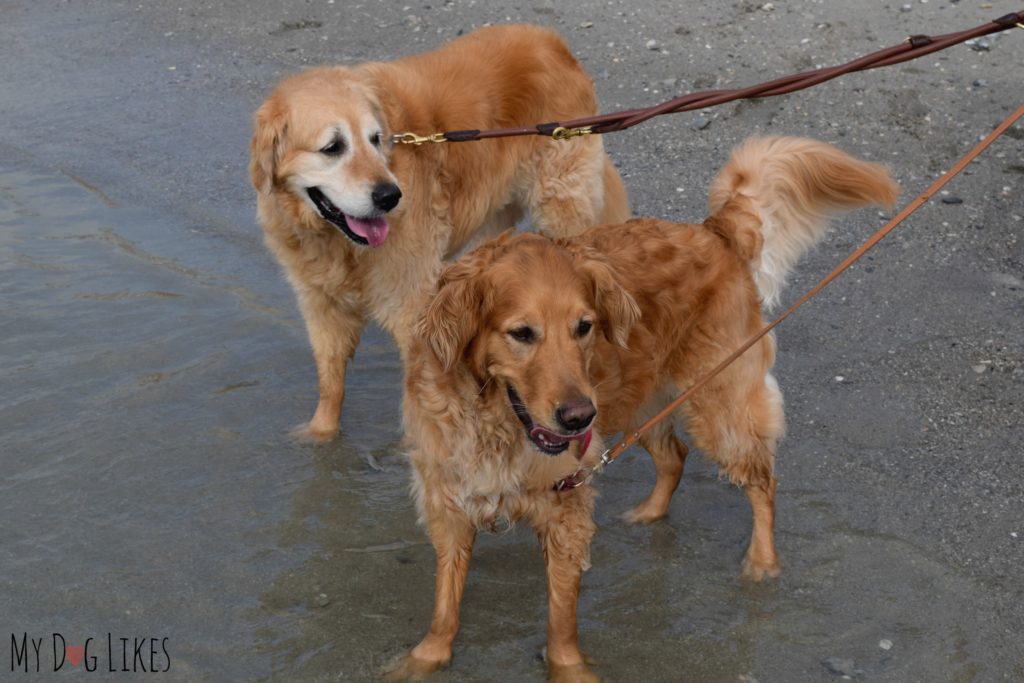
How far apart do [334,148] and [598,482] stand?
2011 mm

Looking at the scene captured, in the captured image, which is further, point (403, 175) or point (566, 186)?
point (566, 186)

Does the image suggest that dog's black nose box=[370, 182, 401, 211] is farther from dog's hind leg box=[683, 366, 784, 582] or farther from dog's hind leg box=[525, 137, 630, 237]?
dog's hind leg box=[683, 366, 784, 582]

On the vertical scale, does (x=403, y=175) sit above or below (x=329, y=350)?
above

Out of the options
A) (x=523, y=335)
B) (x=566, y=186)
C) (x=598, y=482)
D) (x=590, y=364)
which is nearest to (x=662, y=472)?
(x=598, y=482)

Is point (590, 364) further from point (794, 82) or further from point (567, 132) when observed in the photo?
point (794, 82)

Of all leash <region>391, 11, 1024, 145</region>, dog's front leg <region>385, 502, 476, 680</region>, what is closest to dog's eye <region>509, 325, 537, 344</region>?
dog's front leg <region>385, 502, 476, 680</region>

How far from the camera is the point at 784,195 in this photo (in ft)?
15.4

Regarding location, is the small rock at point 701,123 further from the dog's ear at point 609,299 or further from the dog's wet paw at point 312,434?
the dog's ear at point 609,299

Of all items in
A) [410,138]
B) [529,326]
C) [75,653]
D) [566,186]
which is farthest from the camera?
[566,186]

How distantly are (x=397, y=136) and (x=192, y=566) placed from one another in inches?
86.2

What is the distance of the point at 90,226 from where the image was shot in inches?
312

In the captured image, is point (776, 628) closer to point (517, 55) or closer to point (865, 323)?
point (865, 323)

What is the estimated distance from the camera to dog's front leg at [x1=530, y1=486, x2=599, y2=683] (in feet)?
13.0

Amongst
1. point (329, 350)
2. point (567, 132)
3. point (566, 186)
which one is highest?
point (567, 132)
